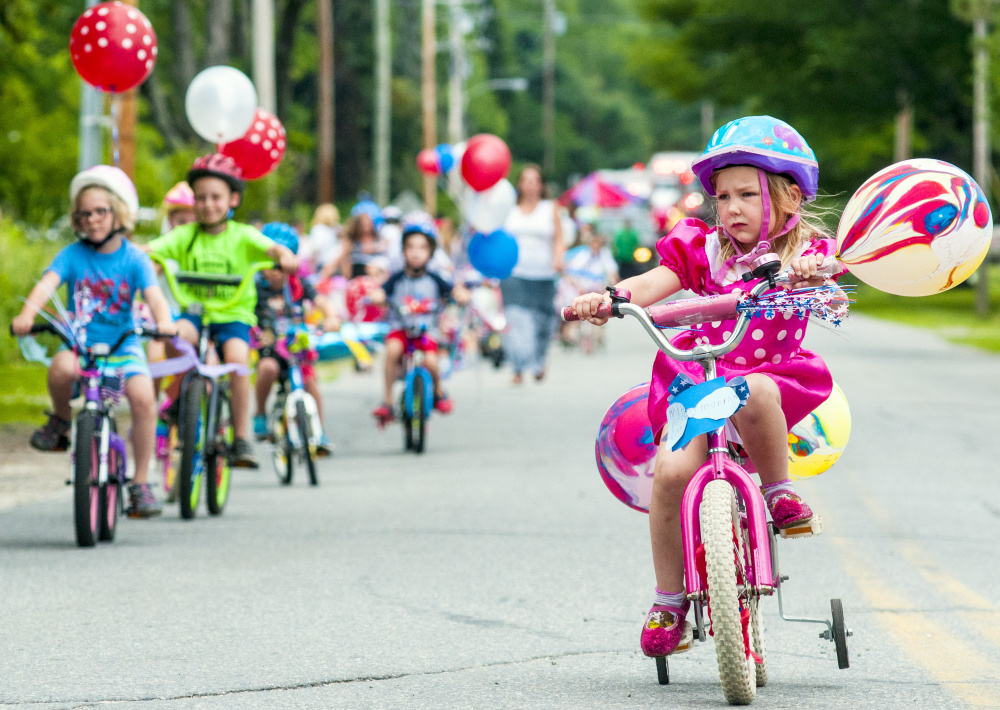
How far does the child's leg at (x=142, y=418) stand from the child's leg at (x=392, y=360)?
4100 mm

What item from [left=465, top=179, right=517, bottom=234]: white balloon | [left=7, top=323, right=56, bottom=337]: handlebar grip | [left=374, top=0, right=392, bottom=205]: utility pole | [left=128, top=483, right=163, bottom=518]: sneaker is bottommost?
[left=128, top=483, right=163, bottom=518]: sneaker

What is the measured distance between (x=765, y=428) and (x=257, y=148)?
21.3 feet

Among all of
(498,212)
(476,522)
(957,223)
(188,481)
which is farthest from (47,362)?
(498,212)

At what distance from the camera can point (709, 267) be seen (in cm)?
502

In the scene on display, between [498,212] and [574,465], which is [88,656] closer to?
[574,465]

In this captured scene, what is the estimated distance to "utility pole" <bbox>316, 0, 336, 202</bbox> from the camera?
32438 millimetres

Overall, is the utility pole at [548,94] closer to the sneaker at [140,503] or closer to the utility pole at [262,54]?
the utility pole at [262,54]

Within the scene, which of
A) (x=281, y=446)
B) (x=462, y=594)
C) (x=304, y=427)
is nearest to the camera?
(x=462, y=594)

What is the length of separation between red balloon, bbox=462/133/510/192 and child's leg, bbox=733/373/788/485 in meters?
8.51

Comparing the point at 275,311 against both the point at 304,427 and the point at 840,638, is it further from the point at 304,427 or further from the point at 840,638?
the point at 840,638

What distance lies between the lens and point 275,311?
10602mm

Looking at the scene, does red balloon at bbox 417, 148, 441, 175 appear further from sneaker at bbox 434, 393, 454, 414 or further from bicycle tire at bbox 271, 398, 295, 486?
bicycle tire at bbox 271, 398, 295, 486

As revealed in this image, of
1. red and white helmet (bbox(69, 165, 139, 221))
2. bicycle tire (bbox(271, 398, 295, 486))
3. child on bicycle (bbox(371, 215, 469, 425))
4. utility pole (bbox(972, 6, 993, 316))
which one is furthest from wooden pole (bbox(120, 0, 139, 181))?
utility pole (bbox(972, 6, 993, 316))

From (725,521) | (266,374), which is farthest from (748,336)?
(266,374)
